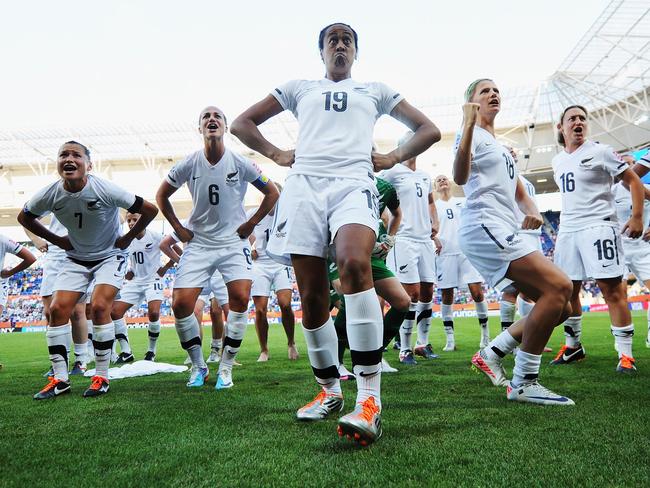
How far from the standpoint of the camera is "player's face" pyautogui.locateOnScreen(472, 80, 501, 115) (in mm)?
4004

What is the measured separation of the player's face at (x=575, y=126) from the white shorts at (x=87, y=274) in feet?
15.9

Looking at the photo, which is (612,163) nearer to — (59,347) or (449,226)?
(449,226)

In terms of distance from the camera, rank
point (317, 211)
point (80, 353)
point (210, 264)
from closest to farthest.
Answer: point (317, 211), point (210, 264), point (80, 353)

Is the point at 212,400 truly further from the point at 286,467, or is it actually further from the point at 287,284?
the point at 287,284

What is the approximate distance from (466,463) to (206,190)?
372 cm

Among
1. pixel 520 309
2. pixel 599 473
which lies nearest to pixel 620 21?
pixel 520 309

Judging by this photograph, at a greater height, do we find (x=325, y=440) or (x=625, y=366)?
(x=325, y=440)

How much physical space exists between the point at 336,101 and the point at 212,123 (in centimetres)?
212

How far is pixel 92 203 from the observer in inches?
184

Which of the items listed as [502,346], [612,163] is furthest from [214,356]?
[612,163]

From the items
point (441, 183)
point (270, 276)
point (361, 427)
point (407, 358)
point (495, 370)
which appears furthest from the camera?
point (441, 183)

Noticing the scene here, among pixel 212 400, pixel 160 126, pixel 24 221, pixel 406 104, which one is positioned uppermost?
pixel 160 126

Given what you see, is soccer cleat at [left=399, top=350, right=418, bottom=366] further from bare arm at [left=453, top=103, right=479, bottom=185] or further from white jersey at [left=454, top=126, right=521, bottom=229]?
bare arm at [left=453, top=103, right=479, bottom=185]

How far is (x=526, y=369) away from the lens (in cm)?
334
